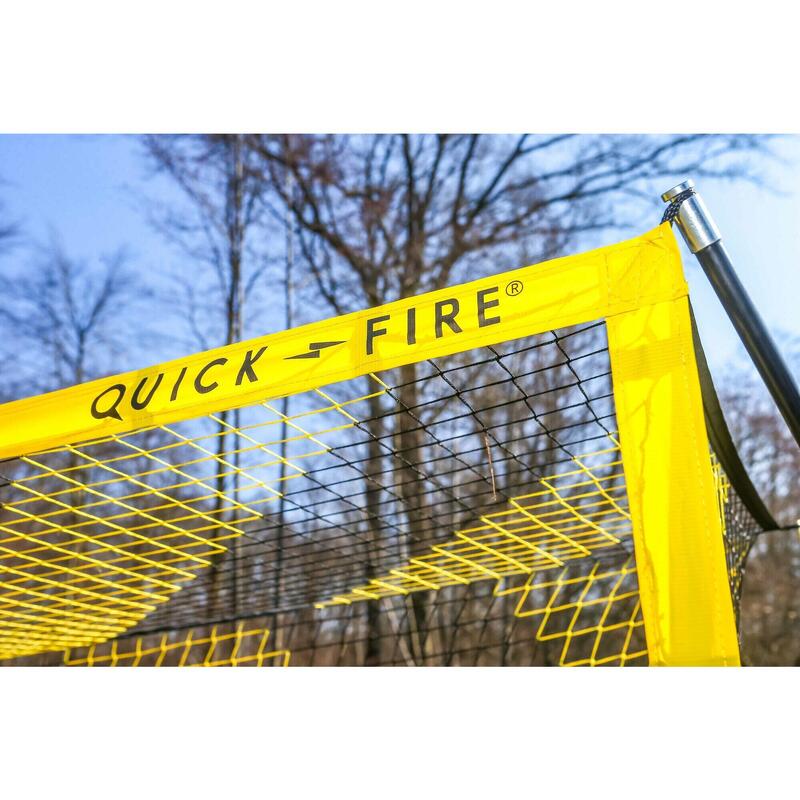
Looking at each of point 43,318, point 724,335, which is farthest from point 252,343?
point 43,318

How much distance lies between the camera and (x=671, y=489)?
100 cm

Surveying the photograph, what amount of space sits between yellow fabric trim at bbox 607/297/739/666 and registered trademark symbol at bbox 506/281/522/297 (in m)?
0.16

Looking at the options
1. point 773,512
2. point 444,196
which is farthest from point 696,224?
point 444,196

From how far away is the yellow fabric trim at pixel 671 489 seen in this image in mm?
946

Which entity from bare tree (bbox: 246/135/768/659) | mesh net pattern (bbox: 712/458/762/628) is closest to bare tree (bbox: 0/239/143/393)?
bare tree (bbox: 246/135/768/659)

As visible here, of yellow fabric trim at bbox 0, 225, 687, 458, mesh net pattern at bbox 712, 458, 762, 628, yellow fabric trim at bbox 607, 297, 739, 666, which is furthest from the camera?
mesh net pattern at bbox 712, 458, 762, 628

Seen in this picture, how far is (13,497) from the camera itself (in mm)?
4512

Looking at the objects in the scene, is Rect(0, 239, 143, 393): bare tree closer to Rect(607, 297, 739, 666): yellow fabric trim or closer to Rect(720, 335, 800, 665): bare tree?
Rect(720, 335, 800, 665): bare tree

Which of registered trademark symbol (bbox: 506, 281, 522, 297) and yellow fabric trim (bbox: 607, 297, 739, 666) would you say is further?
registered trademark symbol (bbox: 506, 281, 522, 297)

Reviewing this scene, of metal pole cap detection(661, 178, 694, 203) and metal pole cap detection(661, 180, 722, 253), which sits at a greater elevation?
metal pole cap detection(661, 178, 694, 203)

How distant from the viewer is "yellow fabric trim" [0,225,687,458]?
109cm

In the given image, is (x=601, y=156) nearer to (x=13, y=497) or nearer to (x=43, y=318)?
(x=43, y=318)

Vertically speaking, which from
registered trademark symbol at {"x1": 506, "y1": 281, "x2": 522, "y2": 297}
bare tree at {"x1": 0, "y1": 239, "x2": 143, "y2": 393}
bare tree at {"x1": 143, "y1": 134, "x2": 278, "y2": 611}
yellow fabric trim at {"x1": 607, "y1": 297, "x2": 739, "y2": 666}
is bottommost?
yellow fabric trim at {"x1": 607, "y1": 297, "x2": 739, "y2": 666}
